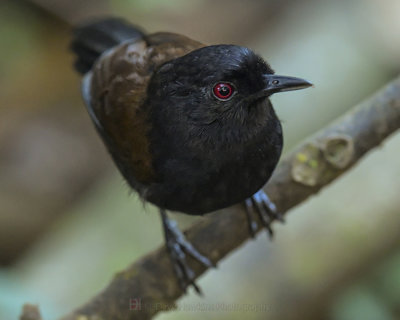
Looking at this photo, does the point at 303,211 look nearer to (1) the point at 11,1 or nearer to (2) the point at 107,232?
(2) the point at 107,232

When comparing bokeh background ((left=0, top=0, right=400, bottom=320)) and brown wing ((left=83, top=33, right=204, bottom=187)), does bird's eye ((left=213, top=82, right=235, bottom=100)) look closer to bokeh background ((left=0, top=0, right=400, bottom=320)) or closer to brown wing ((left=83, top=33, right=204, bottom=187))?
brown wing ((left=83, top=33, right=204, bottom=187))

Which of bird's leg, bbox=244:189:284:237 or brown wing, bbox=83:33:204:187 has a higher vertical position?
brown wing, bbox=83:33:204:187

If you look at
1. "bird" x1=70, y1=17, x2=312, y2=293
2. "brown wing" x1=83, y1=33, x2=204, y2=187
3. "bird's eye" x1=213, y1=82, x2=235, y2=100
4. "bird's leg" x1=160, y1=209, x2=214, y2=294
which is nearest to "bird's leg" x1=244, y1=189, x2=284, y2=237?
"bird" x1=70, y1=17, x2=312, y2=293

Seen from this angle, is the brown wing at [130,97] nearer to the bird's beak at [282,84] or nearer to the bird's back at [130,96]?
the bird's back at [130,96]

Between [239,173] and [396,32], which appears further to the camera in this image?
[396,32]

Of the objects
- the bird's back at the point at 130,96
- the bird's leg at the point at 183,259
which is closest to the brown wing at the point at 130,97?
the bird's back at the point at 130,96

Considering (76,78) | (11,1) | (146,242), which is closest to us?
(146,242)

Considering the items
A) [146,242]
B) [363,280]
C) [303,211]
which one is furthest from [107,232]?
[363,280]
